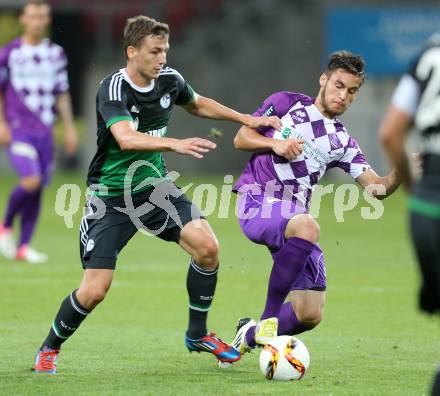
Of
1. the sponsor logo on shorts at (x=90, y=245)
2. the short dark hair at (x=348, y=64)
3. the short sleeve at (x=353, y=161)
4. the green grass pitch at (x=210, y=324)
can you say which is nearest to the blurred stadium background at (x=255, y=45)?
the green grass pitch at (x=210, y=324)

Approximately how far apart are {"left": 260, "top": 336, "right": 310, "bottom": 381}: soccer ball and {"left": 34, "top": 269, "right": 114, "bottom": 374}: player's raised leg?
1.05 metres

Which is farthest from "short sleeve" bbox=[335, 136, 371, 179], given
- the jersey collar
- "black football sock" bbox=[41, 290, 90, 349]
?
"black football sock" bbox=[41, 290, 90, 349]

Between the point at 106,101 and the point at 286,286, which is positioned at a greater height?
the point at 106,101

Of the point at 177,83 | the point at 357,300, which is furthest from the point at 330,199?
the point at 177,83

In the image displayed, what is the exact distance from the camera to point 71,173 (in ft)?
87.3

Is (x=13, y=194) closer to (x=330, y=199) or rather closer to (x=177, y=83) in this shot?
(x=177, y=83)

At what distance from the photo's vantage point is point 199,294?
22.3ft

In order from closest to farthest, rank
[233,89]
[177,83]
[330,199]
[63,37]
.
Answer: [177,83] → [330,199] → [233,89] → [63,37]

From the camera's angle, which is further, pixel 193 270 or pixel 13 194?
pixel 13 194

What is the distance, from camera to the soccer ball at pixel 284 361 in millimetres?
6285

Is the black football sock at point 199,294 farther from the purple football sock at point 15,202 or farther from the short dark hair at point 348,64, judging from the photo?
the purple football sock at point 15,202

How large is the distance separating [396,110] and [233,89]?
21193 mm

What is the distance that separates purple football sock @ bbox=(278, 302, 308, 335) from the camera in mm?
7027

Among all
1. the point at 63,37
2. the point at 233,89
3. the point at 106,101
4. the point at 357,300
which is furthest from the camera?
the point at 63,37
